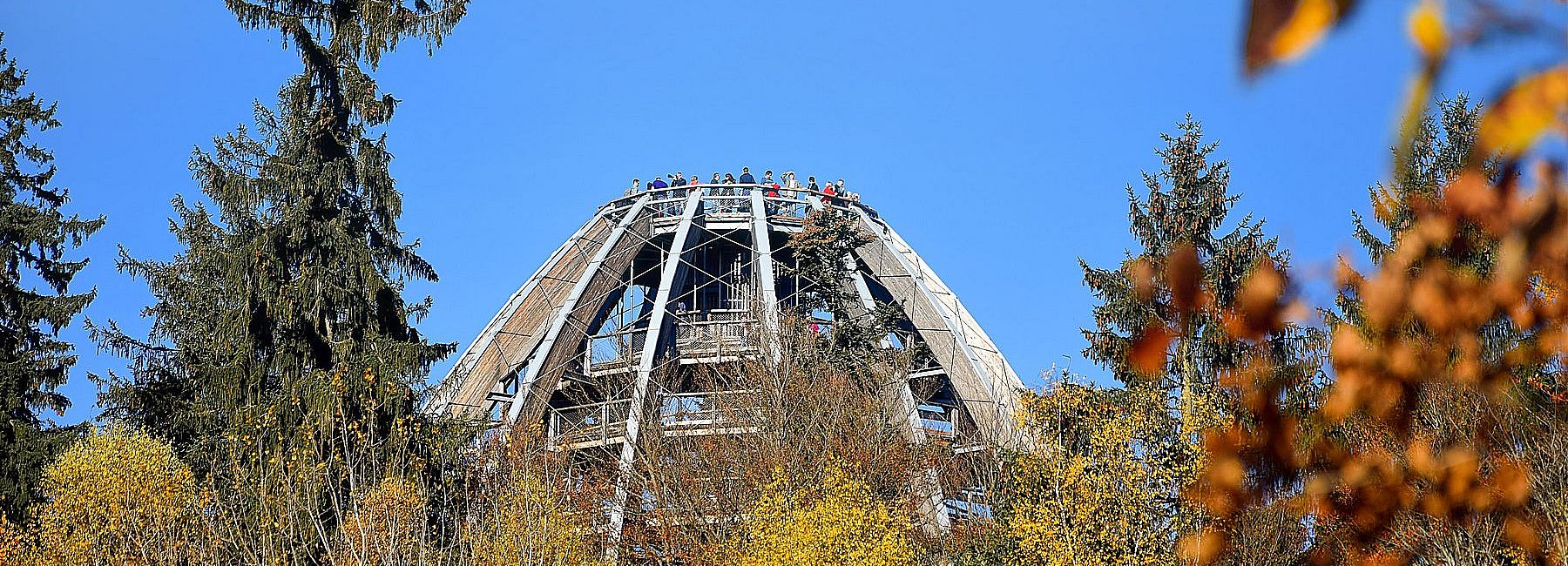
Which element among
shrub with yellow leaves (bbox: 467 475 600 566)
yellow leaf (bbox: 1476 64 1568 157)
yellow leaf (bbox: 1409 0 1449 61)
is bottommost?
yellow leaf (bbox: 1476 64 1568 157)

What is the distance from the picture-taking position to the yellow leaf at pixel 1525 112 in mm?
1285

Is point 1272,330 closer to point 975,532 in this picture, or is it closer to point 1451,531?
point 1451,531

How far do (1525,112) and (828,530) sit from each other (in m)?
18.9

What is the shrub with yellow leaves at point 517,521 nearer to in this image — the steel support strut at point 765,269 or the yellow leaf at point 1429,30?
the steel support strut at point 765,269

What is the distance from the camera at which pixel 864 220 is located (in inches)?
1455

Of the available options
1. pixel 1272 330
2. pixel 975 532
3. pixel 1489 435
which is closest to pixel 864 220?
pixel 975 532

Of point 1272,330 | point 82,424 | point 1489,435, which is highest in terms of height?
point 82,424

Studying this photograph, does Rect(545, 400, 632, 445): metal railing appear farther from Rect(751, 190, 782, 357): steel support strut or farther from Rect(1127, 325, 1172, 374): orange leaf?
Rect(1127, 325, 1172, 374): orange leaf

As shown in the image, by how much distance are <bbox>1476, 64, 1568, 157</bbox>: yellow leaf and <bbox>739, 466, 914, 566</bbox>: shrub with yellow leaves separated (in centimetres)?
1847

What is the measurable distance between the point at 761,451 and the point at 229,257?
9.66 meters

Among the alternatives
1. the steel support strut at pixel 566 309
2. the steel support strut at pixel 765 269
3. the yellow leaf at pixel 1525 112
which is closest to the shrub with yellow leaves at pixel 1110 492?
the steel support strut at pixel 765 269

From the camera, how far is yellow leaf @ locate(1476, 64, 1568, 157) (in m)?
1.29

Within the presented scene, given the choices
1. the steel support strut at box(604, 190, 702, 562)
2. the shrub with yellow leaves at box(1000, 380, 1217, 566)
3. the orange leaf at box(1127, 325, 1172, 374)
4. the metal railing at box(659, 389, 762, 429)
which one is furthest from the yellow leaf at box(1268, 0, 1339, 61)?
the metal railing at box(659, 389, 762, 429)

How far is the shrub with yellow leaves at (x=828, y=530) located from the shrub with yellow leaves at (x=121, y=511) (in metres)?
7.13
